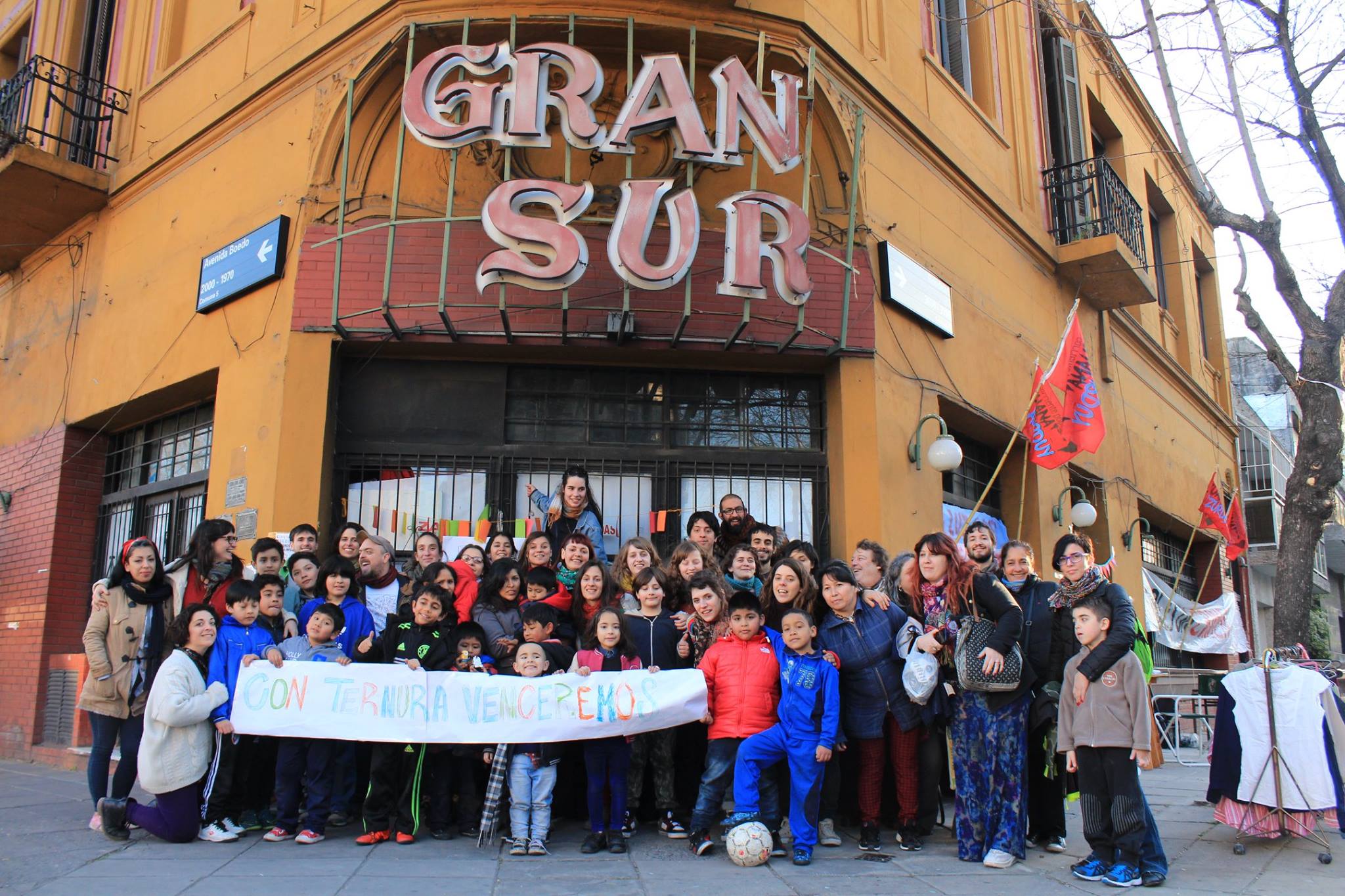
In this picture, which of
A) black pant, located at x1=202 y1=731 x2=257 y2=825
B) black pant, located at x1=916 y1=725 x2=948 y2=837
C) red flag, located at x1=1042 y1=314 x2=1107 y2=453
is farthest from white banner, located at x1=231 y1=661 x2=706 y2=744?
red flag, located at x1=1042 y1=314 x2=1107 y2=453

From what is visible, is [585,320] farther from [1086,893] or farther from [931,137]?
[1086,893]

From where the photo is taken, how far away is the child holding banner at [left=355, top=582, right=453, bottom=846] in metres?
5.87

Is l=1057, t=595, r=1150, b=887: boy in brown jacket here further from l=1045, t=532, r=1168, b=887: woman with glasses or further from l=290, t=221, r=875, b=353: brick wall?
l=290, t=221, r=875, b=353: brick wall

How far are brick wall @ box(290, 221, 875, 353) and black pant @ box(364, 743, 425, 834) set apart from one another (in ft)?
12.6

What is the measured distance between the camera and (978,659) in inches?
220

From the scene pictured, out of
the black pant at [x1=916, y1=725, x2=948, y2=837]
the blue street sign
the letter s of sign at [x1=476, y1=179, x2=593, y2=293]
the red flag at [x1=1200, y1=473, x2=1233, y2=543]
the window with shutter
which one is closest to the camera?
the black pant at [x1=916, y1=725, x2=948, y2=837]

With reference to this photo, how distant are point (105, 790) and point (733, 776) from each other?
13.7 ft

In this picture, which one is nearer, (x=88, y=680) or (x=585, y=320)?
(x=88, y=680)

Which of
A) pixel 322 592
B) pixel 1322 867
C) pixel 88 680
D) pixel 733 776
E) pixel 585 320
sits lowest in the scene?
pixel 1322 867

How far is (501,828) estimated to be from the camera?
20.0 feet

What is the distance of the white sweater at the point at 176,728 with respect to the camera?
5.68 meters

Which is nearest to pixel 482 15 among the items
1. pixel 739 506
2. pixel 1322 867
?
pixel 739 506

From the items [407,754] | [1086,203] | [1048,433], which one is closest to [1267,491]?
[1086,203]

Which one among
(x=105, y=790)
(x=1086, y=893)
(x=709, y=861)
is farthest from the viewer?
(x=105, y=790)
